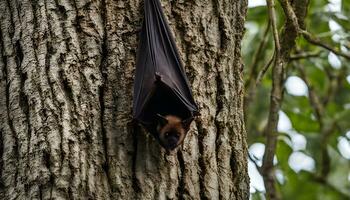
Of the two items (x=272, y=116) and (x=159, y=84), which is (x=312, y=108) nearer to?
(x=272, y=116)

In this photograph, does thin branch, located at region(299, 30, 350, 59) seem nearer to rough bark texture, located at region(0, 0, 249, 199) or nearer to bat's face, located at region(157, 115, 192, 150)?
rough bark texture, located at region(0, 0, 249, 199)

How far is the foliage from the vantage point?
8062mm

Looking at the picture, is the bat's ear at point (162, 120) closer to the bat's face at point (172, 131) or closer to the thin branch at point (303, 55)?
the bat's face at point (172, 131)

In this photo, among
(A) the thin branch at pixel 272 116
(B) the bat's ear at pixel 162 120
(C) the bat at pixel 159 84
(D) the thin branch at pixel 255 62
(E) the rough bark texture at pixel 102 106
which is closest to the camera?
(E) the rough bark texture at pixel 102 106

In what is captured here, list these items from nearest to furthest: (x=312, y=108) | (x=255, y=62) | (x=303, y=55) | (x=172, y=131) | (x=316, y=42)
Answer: (x=172, y=131) → (x=316, y=42) → (x=303, y=55) → (x=255, y=62) → (x=312, y=108)

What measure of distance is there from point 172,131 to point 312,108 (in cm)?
489

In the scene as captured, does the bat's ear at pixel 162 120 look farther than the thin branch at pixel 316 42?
No

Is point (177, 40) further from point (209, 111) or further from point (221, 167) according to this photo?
point (221, 167)

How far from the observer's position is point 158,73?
4.49 m

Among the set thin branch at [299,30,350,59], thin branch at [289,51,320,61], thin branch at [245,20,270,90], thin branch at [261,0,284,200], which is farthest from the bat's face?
thin branch at [245,20,270,90]

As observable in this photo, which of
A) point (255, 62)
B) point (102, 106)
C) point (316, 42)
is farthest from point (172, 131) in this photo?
point (255, 62)

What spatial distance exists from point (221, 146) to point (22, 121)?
4.14ft

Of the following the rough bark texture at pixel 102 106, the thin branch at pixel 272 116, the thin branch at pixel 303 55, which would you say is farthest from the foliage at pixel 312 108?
the rough bark texture at pixel 102 106

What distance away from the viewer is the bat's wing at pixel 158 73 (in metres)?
4.41
